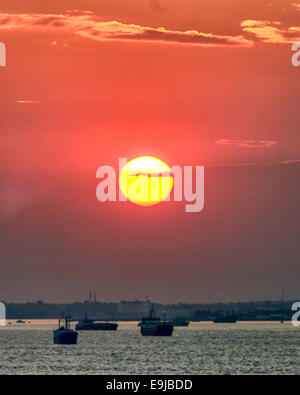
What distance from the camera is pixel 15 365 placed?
135500 millimetres

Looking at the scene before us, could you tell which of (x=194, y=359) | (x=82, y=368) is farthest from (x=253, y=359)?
(x=82, y=368)

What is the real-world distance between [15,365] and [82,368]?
549 inches

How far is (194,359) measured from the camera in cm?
15250
